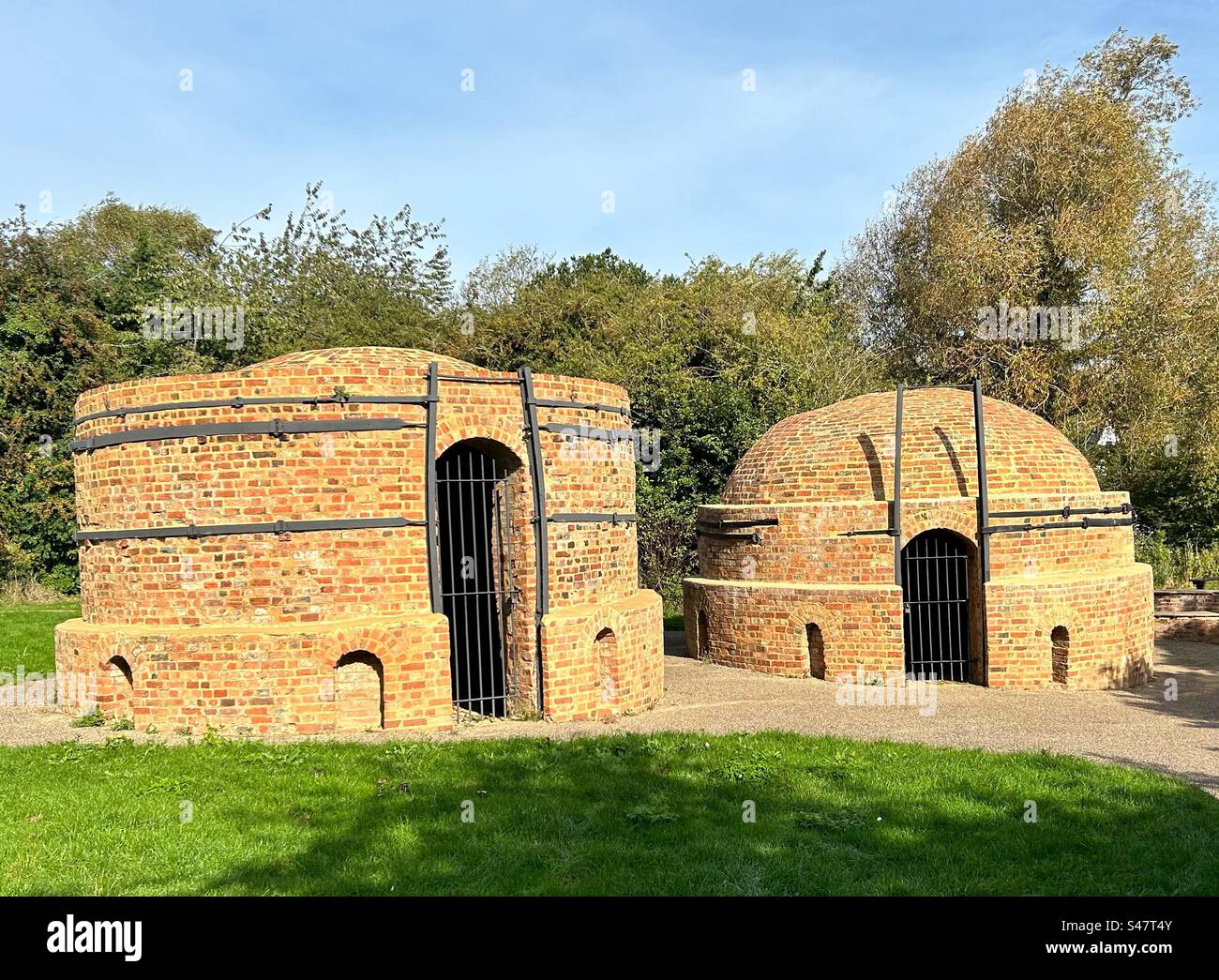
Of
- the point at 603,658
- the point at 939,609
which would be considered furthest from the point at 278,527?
the point at 939,609

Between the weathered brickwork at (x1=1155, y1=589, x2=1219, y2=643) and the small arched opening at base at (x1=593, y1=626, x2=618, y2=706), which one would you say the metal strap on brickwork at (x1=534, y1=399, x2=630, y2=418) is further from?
the weathered brickwork at (x1=1155, y1=589, x2=1219, y2=643)

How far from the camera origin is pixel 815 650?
14.5 m

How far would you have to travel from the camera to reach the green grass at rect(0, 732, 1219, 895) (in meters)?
6.07

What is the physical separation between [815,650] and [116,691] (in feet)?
30.2

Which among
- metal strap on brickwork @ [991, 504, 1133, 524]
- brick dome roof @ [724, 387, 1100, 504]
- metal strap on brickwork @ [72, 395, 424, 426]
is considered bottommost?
metal strap on brickwork @ [991, 504, 1133, 524]

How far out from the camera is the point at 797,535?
48.1 feet

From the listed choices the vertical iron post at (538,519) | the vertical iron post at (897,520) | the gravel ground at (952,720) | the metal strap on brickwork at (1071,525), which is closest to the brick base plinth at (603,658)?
the vertical iron post at (538,519)

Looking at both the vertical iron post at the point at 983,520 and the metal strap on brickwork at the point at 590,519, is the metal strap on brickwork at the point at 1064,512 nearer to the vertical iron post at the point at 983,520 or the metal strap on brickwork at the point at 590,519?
the vertical iron post at the point at 983,520

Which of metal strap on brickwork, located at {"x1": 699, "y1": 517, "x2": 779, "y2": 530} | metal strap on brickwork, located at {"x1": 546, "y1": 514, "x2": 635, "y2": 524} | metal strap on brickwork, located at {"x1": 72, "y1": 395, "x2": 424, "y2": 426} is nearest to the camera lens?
metal strap on brickwork, located at {"x1": 72, "y1": 395, "x2": 424, "y2": 426}

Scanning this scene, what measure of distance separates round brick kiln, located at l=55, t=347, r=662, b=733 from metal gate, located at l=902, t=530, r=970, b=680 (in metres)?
5.66

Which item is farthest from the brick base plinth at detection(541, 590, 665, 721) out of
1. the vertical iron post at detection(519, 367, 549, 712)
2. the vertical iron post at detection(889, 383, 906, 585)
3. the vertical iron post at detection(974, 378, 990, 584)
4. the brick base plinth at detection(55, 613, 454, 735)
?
the vertical iron post at detection(974, 378, 990, 584)

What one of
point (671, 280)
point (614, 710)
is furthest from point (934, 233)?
point (614, 710)

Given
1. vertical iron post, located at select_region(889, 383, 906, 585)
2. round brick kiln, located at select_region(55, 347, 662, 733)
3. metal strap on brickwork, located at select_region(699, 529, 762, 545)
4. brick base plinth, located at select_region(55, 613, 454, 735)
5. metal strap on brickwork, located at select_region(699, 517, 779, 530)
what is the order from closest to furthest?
brick base plinth, located at select_region(55, 613, 454, 735) < round brick kiln, located at select_region(55, 347, 662, 733) < vertical iron post, located at select_region(889, 383, 906, 585) < metal strap on brickwork, located at select_region(699, 517, 779, 530) < metal strap on brickwork, located at select_region(699, 529, 762, 545)

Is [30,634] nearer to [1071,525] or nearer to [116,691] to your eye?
[116,691]
